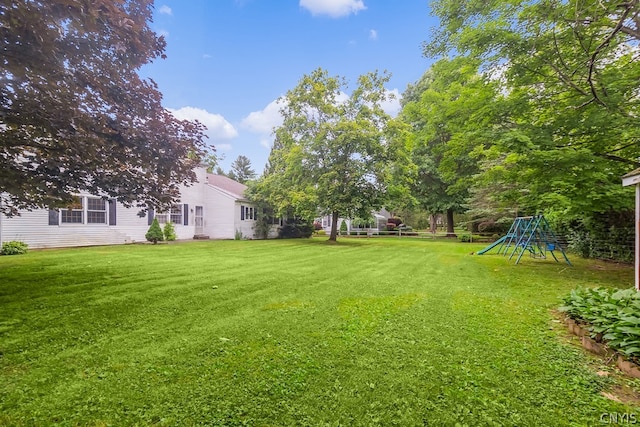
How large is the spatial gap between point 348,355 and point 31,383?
2.77m

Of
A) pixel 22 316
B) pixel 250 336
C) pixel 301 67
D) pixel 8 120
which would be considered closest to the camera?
pixel 250 336

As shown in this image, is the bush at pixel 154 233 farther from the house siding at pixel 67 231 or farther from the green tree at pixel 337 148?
the green tree at pixel 337 148

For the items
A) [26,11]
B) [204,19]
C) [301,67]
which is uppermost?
[301,67]

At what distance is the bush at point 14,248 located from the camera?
435 inches

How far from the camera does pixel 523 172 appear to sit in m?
8.23

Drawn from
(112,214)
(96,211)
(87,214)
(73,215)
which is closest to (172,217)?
(112,214)

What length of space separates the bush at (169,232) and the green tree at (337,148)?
6.18 meters

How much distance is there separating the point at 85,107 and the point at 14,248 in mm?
9220

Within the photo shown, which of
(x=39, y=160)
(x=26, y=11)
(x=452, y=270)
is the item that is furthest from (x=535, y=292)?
(x=39, y=160)

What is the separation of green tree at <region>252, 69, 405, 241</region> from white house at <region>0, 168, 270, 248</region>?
3377 mm

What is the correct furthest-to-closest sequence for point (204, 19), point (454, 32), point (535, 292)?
point (204, 19)
point (454, 32)
point (535, 292)

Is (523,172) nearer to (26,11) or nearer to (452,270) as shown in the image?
(452,270)

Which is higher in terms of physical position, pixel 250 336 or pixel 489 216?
pixel 489 216

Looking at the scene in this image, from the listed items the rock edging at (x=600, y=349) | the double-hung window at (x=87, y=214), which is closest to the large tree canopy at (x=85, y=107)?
the double-hung window at (x=87, y=214)
